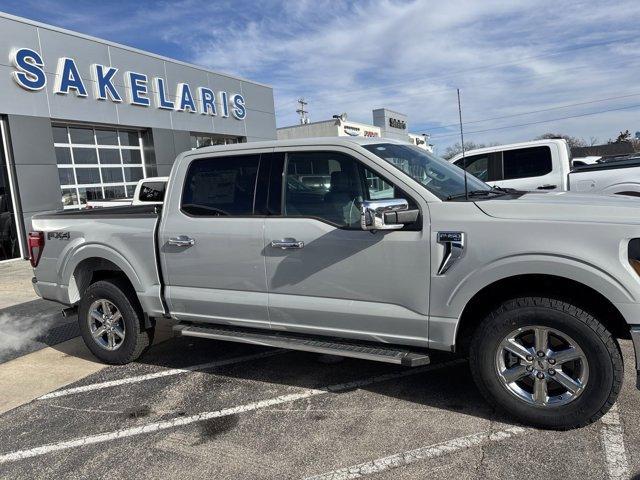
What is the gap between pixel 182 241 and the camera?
4.53 metres

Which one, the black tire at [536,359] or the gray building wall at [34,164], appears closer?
the black tire at [536,359]

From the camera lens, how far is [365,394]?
4.19 m

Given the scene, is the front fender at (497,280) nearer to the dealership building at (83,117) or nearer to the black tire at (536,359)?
the black tire at (536,359)

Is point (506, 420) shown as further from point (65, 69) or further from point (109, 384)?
point (65, 69)

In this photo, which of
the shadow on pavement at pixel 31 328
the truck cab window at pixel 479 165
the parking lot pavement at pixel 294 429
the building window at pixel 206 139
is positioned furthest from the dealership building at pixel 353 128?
the parking lot pavement at pixel 294 429

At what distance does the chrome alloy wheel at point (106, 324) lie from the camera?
17.0ft

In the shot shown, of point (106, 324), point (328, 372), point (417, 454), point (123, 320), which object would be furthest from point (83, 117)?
point (417, 454)

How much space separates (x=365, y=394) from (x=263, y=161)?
6.65 ft

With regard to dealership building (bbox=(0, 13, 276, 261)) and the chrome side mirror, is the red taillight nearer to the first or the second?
the chrome side mirror

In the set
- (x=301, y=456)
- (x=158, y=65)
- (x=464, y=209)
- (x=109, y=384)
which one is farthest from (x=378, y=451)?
(x=158, y=65)

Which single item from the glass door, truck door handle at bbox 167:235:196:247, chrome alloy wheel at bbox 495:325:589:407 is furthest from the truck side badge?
the glass door

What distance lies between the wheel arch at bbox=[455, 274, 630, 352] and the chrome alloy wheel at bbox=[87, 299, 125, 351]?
3255mm

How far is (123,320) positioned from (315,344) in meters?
2.13

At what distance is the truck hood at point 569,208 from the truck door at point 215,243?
1804mm
